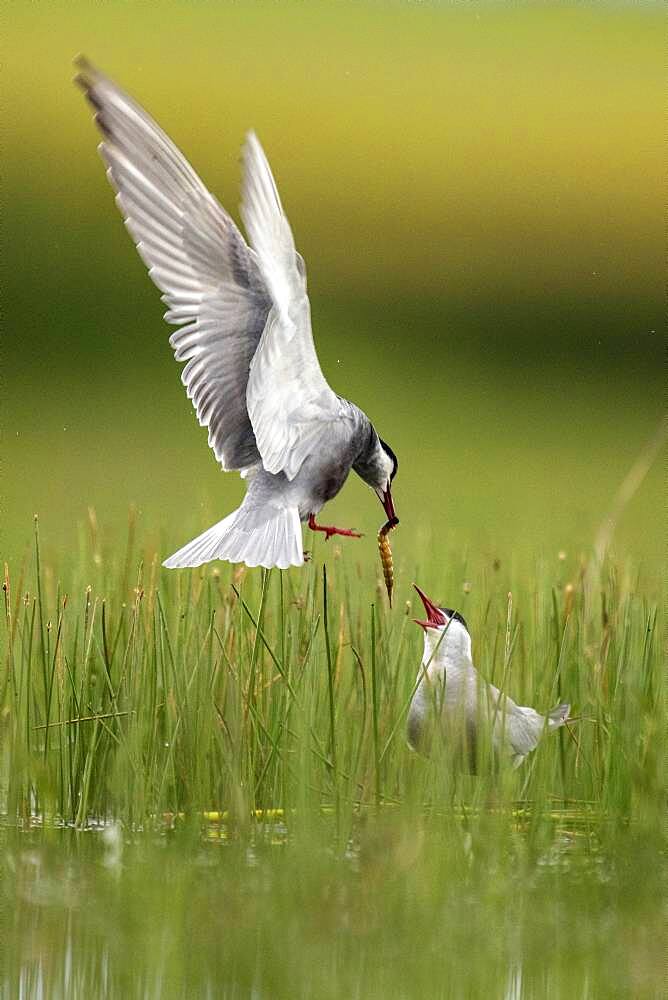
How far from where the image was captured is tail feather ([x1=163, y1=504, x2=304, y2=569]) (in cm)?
350

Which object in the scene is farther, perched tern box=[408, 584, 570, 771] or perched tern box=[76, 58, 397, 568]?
perched tern box=[76, 58, 397, 568]

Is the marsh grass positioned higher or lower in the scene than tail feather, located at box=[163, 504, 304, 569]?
lower

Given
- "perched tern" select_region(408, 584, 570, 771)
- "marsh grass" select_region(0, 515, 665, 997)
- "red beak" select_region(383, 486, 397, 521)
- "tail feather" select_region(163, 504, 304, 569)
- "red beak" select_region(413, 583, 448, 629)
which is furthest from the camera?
"red beak" select_region(383, 486, 397, 521)

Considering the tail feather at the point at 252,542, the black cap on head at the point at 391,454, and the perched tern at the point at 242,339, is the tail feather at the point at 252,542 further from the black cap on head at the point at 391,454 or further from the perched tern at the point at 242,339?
the black cap on head at the point at 391,454

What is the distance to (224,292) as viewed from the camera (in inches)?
149

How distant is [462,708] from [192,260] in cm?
141

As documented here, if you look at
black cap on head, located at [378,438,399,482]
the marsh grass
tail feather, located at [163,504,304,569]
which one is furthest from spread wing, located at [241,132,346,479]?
the marsh grass

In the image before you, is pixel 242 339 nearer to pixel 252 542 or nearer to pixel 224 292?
pixel 224 292

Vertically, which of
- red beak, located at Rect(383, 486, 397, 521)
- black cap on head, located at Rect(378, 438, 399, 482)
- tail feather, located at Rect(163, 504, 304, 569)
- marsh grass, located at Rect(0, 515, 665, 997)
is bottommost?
marsh grass, located at Rect(0, 515, 665, 997)

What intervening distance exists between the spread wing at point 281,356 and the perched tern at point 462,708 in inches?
20.9

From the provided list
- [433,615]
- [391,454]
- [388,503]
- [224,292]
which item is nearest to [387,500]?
[388,503]

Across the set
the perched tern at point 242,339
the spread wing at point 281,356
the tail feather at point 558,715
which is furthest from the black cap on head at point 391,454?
the tail feather at point 558,715

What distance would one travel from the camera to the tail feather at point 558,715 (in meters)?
3.38

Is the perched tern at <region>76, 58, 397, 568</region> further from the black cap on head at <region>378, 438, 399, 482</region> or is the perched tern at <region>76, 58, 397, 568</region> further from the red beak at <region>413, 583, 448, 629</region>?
the red beak at <region>413, 583, 448, 629</region>
